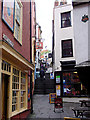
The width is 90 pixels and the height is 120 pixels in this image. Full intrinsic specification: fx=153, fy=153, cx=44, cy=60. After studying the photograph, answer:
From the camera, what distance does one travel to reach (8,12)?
19.2ft

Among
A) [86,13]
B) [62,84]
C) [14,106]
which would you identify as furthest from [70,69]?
[14,106]

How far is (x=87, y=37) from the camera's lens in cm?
729

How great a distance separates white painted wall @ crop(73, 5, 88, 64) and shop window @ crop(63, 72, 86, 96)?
759 centimetres

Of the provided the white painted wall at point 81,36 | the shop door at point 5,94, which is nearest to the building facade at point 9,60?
the shop door at point 5,94

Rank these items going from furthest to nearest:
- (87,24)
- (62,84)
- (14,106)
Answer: (62,84)
(87,24)
(14,106)

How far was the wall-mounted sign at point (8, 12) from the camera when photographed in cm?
537

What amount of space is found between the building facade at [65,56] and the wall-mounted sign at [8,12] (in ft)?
29.4

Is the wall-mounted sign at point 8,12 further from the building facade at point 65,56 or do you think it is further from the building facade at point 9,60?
the building facade at point 65,56

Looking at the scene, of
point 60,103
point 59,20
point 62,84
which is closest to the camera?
point 60,103

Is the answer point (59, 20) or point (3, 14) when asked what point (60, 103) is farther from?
point (59, 20)

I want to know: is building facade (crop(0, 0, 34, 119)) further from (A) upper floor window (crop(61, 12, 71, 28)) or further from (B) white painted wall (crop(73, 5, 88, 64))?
(A) upper floor window (crop(61, 12, 71, 28))

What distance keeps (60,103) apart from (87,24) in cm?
538

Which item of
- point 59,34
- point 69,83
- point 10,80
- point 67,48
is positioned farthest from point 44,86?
point 10,80

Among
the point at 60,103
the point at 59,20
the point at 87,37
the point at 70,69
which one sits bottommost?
the point at 60,103
